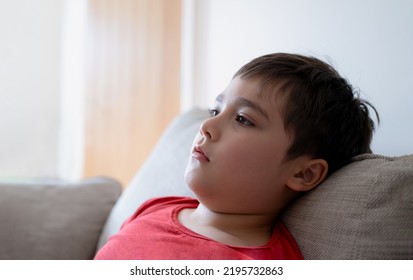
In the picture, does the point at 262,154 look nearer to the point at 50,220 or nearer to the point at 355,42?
the point at 355,42

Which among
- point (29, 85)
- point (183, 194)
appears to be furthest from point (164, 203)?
point (29, 85)

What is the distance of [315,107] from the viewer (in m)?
0.75

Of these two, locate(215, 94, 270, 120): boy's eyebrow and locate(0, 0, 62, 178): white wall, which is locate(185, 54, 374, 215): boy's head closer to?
locate(215, 94, 270, 120): boy's eyebrow

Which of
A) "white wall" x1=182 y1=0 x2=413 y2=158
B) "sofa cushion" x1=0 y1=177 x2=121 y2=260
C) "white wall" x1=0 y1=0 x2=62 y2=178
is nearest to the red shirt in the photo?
"white wall" x1=182 y1=0 x2=413 y2=158

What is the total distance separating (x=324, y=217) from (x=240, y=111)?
201 millimetres

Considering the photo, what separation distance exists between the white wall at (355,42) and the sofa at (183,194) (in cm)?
13

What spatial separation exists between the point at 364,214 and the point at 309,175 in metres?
0.15

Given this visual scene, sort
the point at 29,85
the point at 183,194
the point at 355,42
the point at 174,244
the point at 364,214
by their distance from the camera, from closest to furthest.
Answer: the point at 364,214 → the point at 174,244 → the point at 355,42 → the point at 183,194 → the point at 29,85

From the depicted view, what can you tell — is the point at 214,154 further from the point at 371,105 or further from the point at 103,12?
the point at 103,12

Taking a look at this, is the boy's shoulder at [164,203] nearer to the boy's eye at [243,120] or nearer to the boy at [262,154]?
the boy at [262,154]

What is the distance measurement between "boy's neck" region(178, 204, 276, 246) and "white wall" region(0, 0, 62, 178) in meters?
2.06

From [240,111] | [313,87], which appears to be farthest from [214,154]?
[313,87]

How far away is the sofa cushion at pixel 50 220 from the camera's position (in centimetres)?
120

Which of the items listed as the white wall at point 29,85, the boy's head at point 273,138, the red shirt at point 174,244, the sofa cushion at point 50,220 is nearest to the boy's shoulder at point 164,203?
the red shirt at point 174,244
